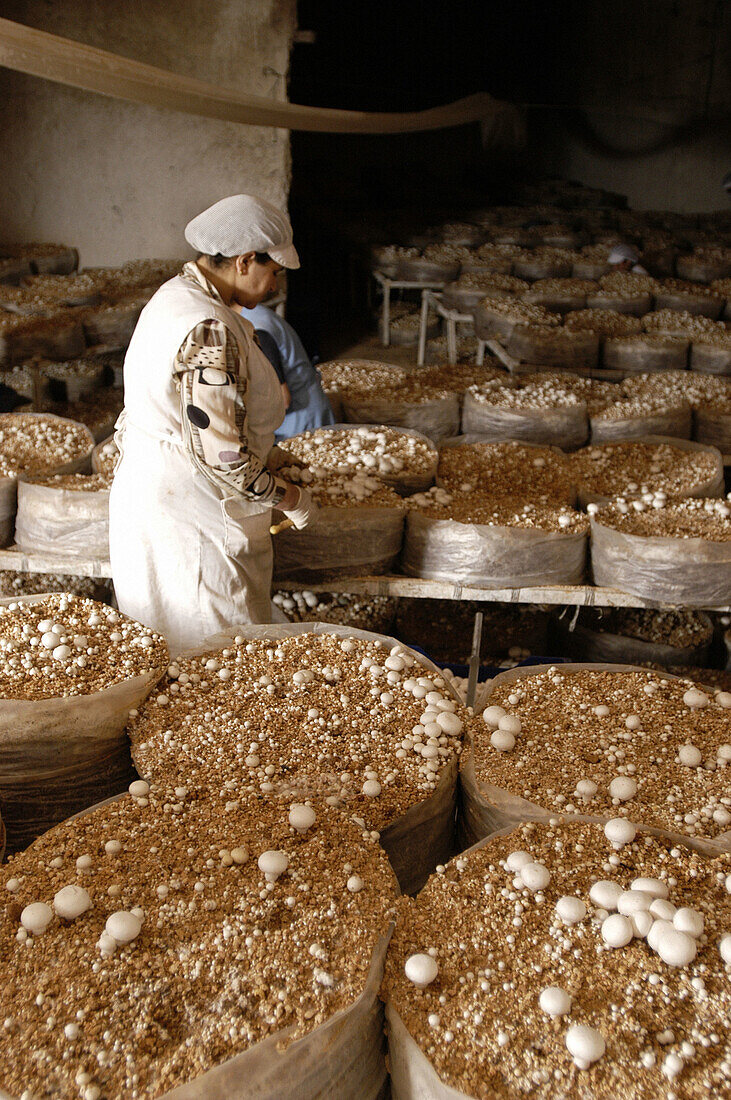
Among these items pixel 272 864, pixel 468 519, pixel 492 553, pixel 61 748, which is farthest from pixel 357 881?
pixel 468 519

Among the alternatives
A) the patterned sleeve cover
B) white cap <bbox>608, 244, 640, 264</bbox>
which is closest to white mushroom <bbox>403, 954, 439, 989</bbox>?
the patterned sleeve cover

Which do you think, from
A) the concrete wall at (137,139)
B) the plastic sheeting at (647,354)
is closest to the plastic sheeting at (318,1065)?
the plastic sheeting at (647,354)

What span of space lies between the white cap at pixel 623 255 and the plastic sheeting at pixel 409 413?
3.80m

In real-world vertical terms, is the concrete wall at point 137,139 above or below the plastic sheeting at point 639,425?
above

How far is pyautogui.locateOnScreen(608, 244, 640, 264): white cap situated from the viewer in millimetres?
6547

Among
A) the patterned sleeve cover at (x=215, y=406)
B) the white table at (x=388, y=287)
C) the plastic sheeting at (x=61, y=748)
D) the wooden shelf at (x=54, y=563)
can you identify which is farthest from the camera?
the white table at (x=388, y=287)

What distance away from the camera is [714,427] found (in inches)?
141

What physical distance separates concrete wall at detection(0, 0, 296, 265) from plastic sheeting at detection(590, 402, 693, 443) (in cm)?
360

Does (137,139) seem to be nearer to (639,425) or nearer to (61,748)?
(639,425)

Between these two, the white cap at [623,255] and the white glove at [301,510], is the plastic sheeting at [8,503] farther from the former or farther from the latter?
the white cap at [623,255]

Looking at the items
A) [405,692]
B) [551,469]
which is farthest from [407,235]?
[405,692]

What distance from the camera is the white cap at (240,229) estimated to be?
6.68 ft

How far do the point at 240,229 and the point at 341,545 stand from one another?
1.00m

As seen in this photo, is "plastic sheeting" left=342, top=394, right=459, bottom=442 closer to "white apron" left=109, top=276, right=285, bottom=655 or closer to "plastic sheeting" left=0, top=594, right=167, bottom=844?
"white apron" left=109, top=276, right=285, bottom=655
